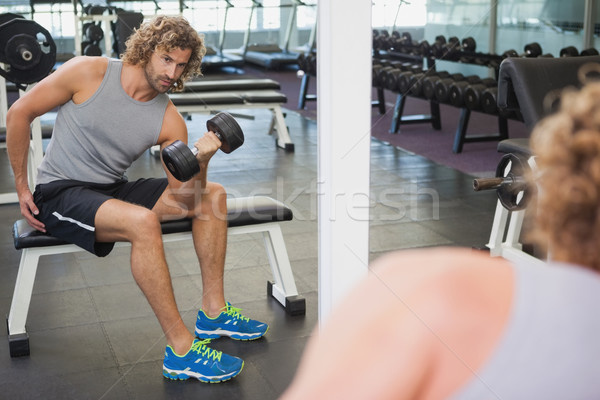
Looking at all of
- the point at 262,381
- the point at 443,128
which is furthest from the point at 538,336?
the point at 443,128

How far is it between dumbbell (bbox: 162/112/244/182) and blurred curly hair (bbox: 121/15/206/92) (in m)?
0.22

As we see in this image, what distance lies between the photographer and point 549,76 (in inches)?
95.8

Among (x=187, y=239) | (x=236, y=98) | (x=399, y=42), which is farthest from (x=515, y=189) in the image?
(x=399, y=42)

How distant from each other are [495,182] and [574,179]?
5.89 feet

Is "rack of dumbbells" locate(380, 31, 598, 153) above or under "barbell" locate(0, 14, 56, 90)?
under

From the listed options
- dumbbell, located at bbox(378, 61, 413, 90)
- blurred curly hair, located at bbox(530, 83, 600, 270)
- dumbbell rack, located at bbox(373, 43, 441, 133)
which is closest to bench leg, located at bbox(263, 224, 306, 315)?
blurred curly hair, located at bbox(530, 83, 600, 270)

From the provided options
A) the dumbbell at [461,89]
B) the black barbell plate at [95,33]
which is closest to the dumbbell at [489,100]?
the dumbbell at [461,89]

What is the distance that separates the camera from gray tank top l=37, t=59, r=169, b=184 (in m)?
2.02

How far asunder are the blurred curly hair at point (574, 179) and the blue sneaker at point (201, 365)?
1484 mm

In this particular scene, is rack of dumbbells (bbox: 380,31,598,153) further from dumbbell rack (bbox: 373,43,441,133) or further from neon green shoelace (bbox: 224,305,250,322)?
neon green shoelace (bbox: 224,305,250,322)

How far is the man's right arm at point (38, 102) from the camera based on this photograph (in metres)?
1.98

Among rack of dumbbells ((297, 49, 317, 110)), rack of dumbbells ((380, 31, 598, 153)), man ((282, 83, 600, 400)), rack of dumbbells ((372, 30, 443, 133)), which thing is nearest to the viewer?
man ((282, 83, 600, 400))

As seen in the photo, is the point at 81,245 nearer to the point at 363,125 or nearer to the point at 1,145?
the point at 363,125

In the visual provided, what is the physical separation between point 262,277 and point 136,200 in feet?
2.18
